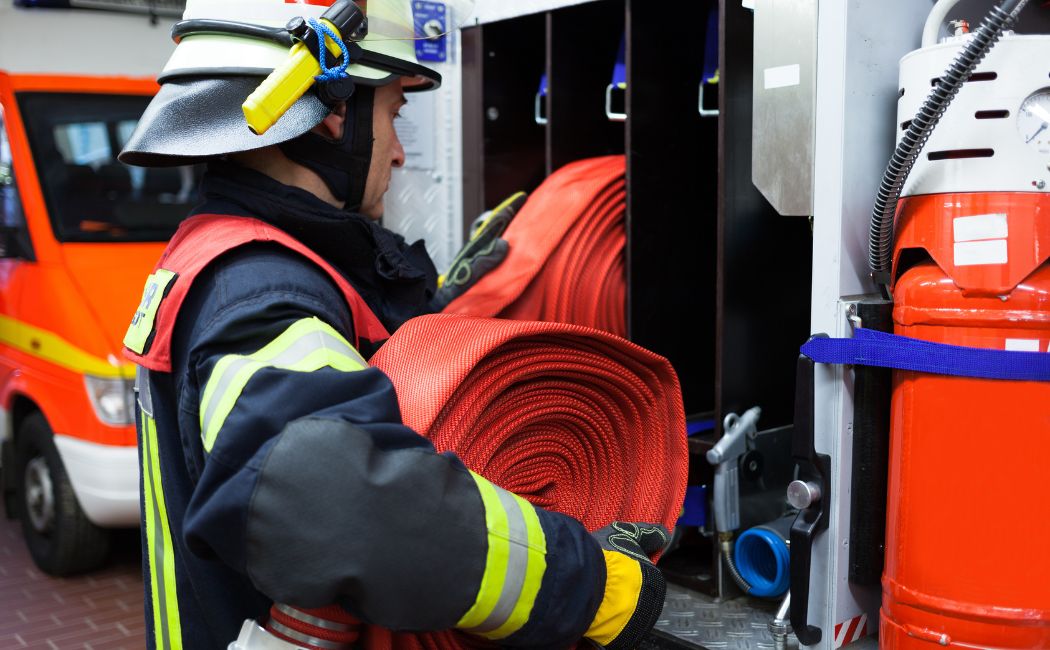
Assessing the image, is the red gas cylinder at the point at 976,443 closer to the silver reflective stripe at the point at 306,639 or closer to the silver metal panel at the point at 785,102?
the silver metal panel at the point at 785,102

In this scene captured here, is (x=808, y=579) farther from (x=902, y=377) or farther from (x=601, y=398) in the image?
(x=601, y=398)

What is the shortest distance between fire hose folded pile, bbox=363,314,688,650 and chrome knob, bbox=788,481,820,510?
0.33 m

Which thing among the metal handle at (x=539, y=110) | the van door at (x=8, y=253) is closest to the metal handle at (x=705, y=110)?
the metal handle at (x=539, y=110)

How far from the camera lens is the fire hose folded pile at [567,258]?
2613mm

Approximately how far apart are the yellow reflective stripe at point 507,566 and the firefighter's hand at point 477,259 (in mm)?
1322

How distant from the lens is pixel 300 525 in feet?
3.75

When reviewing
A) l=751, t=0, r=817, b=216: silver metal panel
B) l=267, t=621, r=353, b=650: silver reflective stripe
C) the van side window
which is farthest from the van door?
l=267, t=621, r=353, b=650: silver reflective stripe

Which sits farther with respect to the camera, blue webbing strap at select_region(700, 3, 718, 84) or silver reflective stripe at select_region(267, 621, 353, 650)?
blue webbing strap at select_region(700, 3, 718, 84)

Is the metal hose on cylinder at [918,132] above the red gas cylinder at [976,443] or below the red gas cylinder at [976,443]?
above

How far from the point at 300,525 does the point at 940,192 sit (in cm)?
128

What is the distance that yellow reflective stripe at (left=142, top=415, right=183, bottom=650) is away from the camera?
157cm

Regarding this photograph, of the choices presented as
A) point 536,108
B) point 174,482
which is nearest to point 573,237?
point 536,108

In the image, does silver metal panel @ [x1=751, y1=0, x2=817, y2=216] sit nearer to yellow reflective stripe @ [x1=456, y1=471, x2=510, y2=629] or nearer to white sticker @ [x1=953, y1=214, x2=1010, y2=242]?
white sticker @ [x1=953, y1=214, x2=1010, y2=242]

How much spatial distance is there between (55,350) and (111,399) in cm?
→ 42
